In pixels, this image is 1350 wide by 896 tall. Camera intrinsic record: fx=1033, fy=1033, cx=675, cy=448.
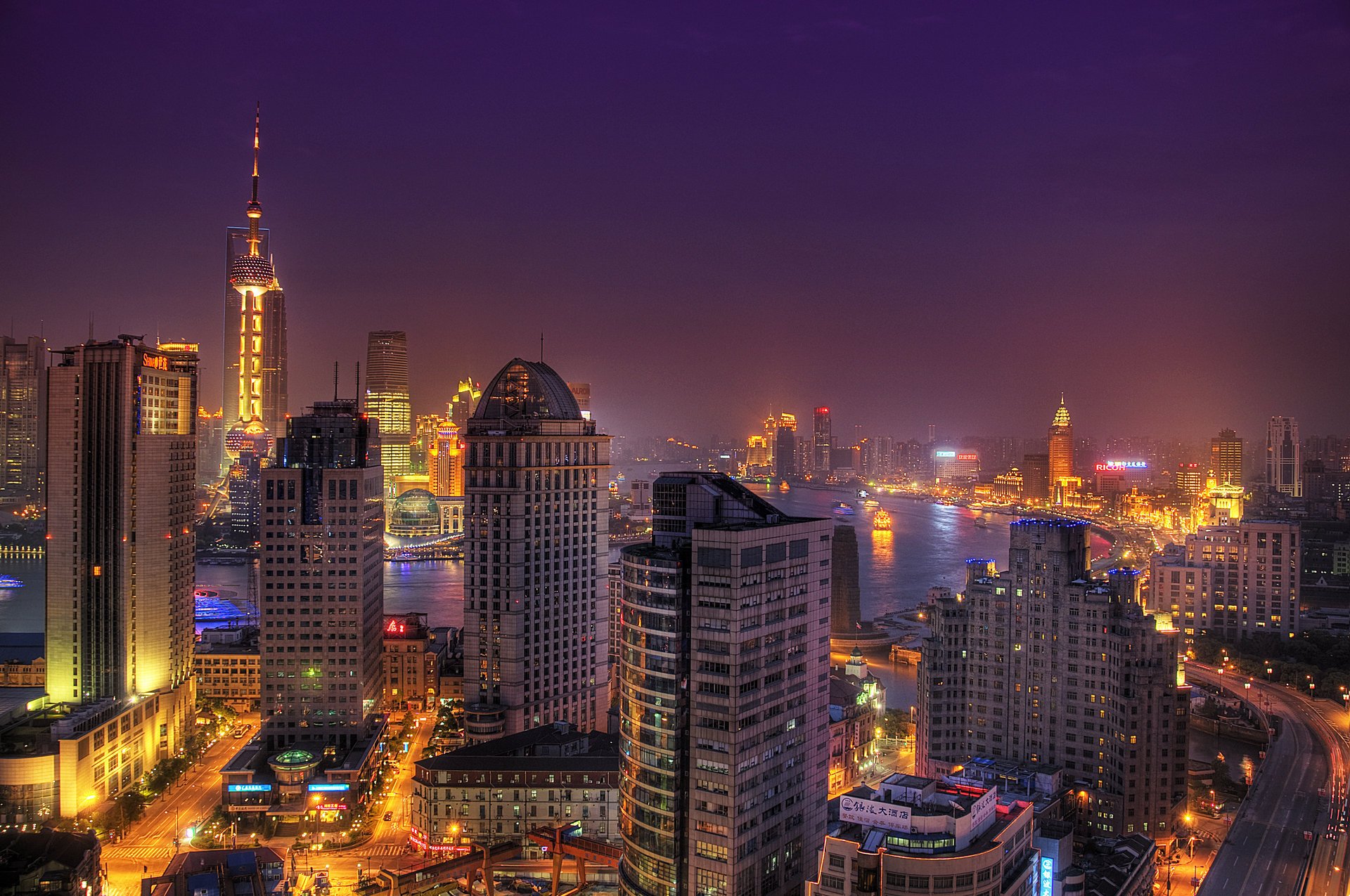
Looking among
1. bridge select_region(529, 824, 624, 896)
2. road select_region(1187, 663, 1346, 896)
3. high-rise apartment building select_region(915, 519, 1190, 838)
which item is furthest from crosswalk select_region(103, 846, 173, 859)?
road select_region(1187, 663, 1346, 896)

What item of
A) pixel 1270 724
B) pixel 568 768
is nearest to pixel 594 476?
pixel 568 768

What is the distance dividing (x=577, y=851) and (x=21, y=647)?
70.2 ft

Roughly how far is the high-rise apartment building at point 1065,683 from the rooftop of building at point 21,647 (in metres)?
24.8

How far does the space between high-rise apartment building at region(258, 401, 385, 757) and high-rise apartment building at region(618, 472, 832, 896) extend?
12.3 meters

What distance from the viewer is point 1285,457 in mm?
66000

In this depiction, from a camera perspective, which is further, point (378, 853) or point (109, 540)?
point (109, 540)

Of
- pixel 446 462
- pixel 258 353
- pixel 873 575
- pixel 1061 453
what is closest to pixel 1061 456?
pixel 1061 453

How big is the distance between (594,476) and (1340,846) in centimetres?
1825

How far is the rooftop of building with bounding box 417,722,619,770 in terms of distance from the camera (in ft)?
68.4

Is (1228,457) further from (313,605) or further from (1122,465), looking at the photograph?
(313,605)

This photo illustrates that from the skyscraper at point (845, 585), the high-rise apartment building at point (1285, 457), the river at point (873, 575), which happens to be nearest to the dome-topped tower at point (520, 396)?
the river at point (873, 575)

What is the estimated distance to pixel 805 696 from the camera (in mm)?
16266

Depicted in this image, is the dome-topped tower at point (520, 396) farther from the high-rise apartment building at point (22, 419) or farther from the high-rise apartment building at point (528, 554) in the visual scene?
the high-rise apartment building at point (22, 419)

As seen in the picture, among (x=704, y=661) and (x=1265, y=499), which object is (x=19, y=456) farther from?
(x=1265, y=499)
